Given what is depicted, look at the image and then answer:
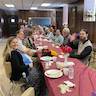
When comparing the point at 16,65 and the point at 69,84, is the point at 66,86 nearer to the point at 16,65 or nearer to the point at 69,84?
the point at 69,84

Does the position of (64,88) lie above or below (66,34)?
below

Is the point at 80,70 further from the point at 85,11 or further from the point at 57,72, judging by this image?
the point at 85,11

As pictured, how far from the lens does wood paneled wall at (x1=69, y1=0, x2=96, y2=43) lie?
22.4 ft

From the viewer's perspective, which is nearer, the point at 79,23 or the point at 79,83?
the point at 79,83

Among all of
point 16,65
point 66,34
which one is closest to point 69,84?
point 16,65

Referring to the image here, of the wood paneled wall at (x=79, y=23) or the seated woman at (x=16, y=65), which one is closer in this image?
the seated woman at (x=16, y=65)

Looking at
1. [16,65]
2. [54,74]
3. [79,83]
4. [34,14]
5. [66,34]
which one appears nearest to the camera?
[79,83]

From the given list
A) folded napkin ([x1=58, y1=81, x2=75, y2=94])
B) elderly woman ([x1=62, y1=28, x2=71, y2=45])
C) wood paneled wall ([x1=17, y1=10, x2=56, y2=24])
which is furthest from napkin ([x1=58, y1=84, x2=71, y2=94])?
wood paneled wall ([x1=17, y1=10, x2=56, y2=24])

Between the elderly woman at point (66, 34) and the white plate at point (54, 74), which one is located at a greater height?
the elderly woman at point (66, 34)

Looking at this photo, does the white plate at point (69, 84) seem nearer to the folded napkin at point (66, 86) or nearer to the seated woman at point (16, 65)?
the folded napkin at point (66, 86)

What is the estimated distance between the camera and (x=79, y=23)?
8.23 m

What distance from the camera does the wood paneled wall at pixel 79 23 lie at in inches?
269

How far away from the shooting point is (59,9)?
12.7 metres

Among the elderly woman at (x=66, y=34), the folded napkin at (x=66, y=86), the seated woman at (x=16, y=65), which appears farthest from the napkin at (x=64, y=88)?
the elderly woman at (x=66, y=34)
